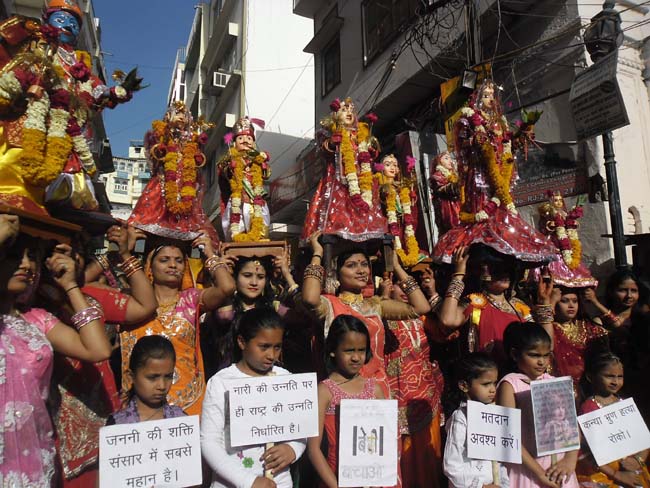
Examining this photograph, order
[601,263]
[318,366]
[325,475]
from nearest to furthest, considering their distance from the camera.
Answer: [325,475]
[318,366]
[601,263]

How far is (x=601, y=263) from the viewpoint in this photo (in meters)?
6.48

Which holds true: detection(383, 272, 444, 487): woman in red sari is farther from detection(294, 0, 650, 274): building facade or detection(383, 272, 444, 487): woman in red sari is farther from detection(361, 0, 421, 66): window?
detection(361, 0, 421, 66): window

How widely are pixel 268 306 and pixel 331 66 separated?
11.7 meters

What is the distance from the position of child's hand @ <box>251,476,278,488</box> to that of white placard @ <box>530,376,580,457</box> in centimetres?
141

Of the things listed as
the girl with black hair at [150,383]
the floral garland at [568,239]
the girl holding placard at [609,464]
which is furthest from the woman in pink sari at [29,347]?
the floral garland at [568,239]

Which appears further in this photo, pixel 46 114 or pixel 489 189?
pixel 489 189

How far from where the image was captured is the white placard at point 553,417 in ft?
8.64

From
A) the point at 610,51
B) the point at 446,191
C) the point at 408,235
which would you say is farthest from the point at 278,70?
the point at 446,191

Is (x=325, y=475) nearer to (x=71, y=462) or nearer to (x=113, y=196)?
(x=71, y=462)

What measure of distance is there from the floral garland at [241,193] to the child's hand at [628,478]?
3221 mm

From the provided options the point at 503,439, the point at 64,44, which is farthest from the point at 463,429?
the point at 64,44

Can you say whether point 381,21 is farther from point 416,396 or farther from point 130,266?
point 130,266

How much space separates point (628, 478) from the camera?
9.60ft

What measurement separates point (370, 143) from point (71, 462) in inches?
131
